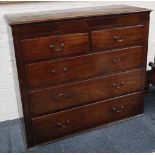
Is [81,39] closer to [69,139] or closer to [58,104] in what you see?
[58,104]

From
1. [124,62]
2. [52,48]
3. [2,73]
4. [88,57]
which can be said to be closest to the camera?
[52,48]

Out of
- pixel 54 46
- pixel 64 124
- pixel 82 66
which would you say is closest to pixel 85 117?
pixel 64 124

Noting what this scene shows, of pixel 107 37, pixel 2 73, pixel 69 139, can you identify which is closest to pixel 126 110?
pixel 69 139

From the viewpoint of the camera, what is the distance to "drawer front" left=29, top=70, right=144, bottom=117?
1896 mm

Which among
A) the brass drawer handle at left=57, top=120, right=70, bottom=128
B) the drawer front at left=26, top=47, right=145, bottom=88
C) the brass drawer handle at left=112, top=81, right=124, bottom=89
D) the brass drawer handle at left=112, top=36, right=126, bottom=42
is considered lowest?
the brass drawer handle at left=57, top=120, right=70, bottom=128

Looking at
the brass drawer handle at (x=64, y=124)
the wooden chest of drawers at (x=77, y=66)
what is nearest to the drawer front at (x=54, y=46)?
the wooden chest of drawers at (x=77, y=66)

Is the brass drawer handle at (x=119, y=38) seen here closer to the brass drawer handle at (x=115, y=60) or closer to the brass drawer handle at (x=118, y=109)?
the brass drawer handle at (x=115, y=60)

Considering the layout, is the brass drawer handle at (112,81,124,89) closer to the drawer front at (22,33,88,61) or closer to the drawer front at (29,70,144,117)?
the drawer front at (29,70,144,117)

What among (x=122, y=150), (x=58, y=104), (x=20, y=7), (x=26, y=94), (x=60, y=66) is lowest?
(x=122, y=150)

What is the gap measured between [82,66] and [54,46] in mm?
291

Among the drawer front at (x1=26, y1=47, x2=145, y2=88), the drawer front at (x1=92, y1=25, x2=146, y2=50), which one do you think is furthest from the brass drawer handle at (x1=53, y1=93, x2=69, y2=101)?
the drawer front at (x1=92, y1=25, x2=146, y2=50)

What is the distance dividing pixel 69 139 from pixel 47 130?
23 centimetres

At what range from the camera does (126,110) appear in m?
2.30

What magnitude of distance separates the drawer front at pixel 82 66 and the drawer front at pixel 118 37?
0.20ft
